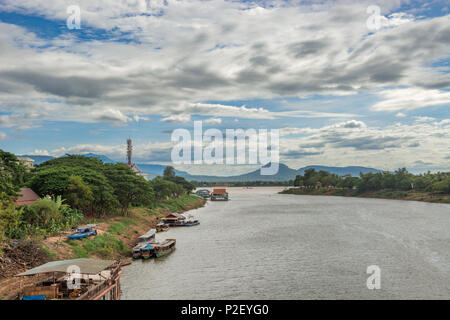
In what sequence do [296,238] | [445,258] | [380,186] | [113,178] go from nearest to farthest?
1. [445,258]
2. [296,238]
3. [113,178]
4. [380,186]

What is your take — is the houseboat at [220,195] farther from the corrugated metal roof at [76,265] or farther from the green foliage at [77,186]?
the corrugated metal roof at [76,265]

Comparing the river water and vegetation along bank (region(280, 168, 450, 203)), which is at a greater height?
vegetation along bank (region(280, 168, 450, 203))

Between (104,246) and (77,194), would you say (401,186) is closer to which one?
(77,194)

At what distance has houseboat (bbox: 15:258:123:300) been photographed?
2233cm

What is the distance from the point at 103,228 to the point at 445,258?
152ft

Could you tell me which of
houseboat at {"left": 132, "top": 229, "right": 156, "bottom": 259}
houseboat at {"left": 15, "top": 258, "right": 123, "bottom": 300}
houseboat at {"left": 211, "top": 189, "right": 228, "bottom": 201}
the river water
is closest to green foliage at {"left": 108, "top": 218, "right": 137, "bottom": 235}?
houseboat at {"left": 132, "top": 229, "right": 156, "bottom": 259}


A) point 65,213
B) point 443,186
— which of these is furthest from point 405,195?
point 65,213

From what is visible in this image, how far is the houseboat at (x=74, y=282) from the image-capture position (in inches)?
879

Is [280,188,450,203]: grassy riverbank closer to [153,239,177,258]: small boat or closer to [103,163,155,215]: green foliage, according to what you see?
[103,163,155,215]: green foliage

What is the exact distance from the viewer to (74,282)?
81.1 feet

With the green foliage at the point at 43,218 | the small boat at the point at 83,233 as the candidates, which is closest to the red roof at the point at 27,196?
the green foliage at the point at 43,218

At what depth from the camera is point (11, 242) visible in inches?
1289
